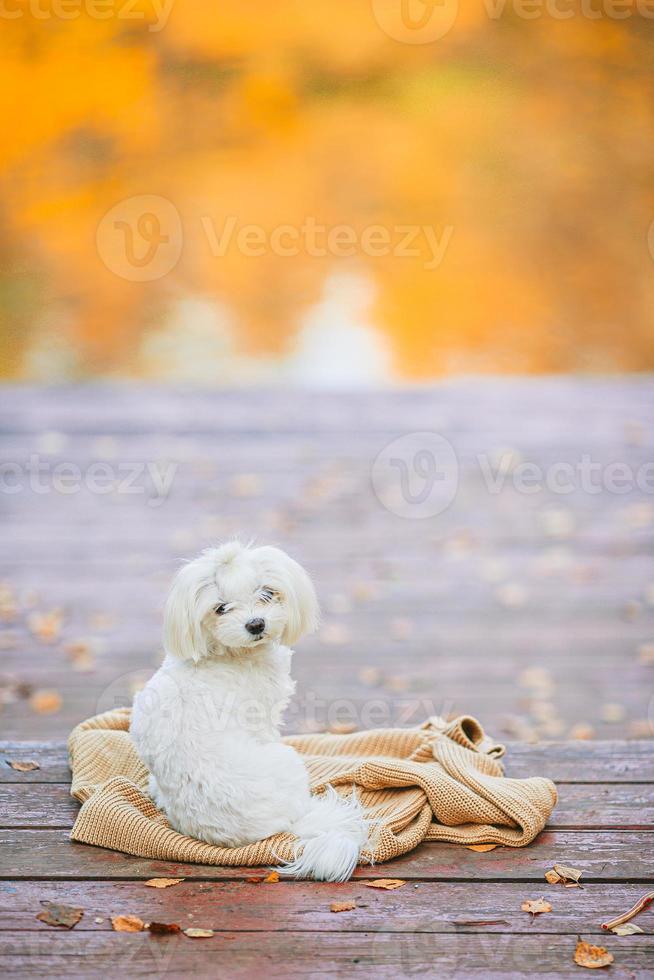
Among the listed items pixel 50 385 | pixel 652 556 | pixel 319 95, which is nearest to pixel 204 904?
pixel 652 556

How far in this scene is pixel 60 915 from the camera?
2.07m

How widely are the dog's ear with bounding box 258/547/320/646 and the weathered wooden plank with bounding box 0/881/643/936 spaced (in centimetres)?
58

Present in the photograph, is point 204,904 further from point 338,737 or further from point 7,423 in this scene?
point 7,423

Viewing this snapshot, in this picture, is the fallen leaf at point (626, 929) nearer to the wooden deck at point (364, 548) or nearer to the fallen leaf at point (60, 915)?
the fallen leaf at point (60, 915)

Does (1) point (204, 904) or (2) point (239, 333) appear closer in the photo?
(1) point (204, 904)

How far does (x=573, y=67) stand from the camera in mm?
8781

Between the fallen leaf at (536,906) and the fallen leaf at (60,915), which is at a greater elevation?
the fallen leaf at (536,906)

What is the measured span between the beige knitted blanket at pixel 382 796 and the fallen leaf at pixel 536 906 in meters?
0.27

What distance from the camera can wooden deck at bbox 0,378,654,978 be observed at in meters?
2.03

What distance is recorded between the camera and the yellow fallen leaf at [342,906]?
6.89 feet

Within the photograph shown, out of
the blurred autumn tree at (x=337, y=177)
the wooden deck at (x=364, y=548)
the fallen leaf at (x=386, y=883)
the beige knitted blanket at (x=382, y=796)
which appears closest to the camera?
A: the fallen leaf at (x=386, y=883)

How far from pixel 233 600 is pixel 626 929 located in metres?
1.07

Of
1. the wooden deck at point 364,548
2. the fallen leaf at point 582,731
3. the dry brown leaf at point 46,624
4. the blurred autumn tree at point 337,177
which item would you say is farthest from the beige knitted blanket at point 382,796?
the blurred autumn tree at point 337,177

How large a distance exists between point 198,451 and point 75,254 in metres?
2.59
